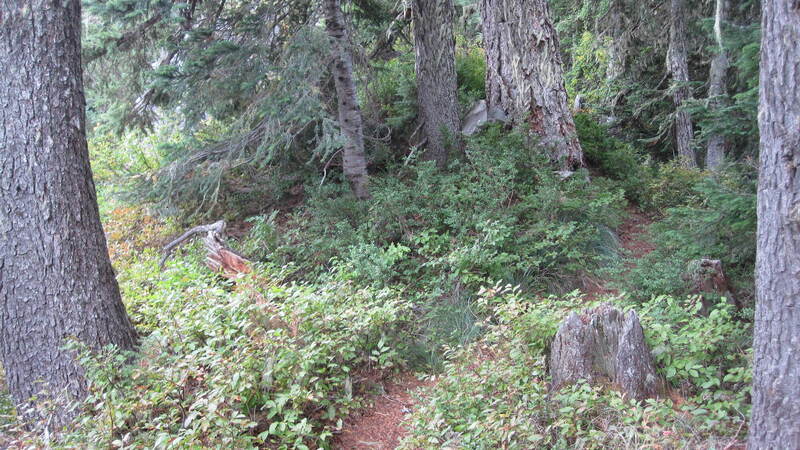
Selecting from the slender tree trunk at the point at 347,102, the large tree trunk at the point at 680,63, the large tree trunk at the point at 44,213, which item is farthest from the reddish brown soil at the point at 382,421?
the large tree trunk at the point at 680,63

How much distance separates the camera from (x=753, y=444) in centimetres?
322

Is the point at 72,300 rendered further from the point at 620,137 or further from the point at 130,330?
the point at 620,137

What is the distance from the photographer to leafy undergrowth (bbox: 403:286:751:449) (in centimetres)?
371

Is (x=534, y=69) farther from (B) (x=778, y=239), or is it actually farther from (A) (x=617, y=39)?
(B) (x=778, y=239)

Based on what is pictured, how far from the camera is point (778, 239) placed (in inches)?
119

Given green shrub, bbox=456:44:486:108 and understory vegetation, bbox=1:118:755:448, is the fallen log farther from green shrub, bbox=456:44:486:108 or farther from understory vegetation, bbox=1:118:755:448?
green shrub, bbox=456:44:486:108

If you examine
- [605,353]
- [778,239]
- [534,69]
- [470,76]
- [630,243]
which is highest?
[470,76]

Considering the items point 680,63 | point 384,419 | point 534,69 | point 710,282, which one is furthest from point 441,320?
point 680,63

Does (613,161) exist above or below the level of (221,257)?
above

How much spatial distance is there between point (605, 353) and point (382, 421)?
1.99 meters

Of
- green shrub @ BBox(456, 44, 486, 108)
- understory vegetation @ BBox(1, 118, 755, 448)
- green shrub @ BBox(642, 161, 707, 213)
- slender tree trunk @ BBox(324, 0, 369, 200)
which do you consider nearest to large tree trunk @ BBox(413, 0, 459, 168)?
understory vegetation @ BBox(1, 118, 755, 448)

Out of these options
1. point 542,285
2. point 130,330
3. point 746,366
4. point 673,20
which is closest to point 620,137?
point 673,20

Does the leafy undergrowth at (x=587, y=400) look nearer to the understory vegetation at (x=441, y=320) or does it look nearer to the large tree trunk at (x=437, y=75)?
the understory vegetation at (x=441, y=320)

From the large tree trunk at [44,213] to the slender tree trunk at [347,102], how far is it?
→ 3.65 metres
